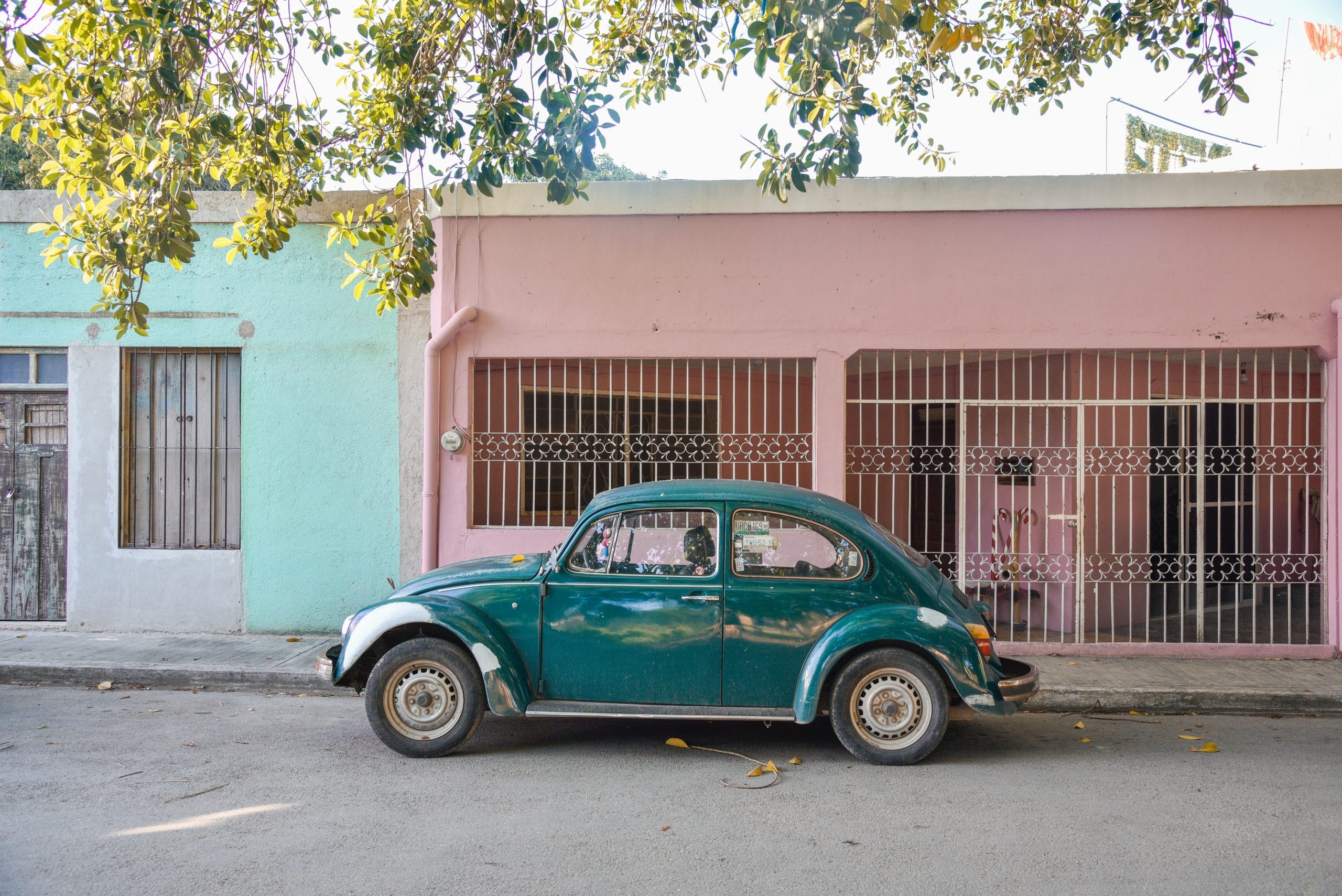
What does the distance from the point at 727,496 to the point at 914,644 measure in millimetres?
1235

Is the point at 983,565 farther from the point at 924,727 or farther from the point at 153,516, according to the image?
the point at 153,516

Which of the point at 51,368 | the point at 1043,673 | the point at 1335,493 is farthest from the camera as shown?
the point at 51,368

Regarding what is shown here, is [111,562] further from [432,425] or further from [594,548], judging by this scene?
[594,548]

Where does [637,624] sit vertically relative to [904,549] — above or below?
below

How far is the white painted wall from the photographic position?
8.44 m

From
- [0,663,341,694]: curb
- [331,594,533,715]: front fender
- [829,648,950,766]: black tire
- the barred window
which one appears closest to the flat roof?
the barred window

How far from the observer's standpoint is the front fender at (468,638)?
5035 millimetres

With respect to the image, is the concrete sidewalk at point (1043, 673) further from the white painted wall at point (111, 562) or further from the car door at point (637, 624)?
the car door at point (637, 624)

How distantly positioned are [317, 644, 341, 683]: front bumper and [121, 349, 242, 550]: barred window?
12.7 ft

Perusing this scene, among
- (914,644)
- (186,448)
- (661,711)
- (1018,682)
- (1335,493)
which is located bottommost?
(661,711)

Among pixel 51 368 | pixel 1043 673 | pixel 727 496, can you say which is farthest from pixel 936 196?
pixel 51 368

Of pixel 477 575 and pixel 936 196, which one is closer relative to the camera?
pixel 477 575

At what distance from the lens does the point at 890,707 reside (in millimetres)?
5008

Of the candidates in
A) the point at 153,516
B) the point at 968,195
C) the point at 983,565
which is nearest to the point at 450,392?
the point at 153,516
